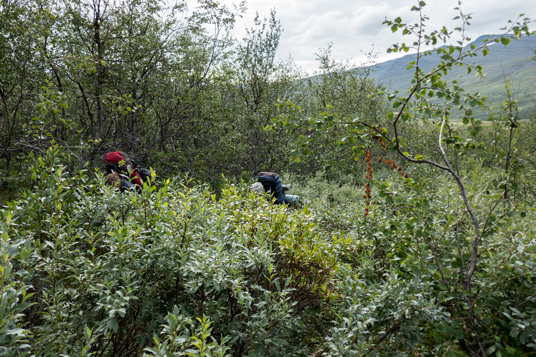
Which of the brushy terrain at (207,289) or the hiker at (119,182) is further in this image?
the hiker at (119,182)

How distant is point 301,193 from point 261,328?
25.5ft

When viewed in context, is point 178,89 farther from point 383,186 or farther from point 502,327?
point 502,327

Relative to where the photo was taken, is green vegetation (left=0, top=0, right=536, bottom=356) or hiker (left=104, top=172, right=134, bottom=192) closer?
green vegetation (left=0, top=0, right=536, bottom=356)

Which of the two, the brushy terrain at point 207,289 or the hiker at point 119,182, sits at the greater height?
the hiker at point 119,182

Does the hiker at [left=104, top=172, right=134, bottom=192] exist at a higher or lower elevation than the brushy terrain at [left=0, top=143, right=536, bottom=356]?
higher

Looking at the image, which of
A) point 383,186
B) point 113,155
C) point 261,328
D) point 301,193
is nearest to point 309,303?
point 261,328

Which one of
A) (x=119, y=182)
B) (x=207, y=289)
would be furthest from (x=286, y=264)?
(x=119, y=182)

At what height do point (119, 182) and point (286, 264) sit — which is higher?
point (119, 182)

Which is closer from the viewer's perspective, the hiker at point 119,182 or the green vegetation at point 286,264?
the green vegetation at point 286,264

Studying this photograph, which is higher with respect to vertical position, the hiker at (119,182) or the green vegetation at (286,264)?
the hiker at (119,182)

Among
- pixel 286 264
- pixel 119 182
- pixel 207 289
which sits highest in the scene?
pixel 119 182

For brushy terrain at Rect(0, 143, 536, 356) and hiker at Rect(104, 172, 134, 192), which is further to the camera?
hiker at Rect(104, 172, 134, 192)

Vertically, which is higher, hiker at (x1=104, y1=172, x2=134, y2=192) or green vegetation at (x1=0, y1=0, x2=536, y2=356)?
hiker at (x1=104, y1=172, x2=134, y2=192)

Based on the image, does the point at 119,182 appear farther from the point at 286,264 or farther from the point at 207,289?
the point at 286,264
